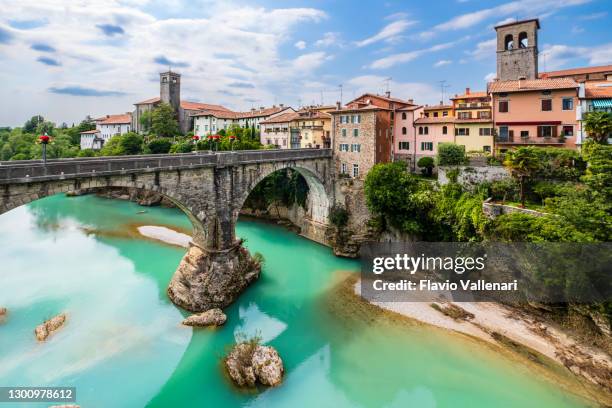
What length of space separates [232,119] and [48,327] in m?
50.8

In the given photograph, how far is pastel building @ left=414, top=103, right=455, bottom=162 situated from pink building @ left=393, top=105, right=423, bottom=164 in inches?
21.2

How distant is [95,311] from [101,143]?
252 ft

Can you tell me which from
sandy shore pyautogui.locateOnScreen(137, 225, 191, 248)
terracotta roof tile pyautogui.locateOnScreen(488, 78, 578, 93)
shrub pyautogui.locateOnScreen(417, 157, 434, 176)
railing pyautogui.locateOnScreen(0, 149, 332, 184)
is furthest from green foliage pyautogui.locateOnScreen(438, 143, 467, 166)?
sandy shore pyautogui.locateOnScreen(137, 225, 191, 248)

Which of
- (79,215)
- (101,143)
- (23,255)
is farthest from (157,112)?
(23,255)

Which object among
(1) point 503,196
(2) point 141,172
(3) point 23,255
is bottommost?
(3) point 23,255

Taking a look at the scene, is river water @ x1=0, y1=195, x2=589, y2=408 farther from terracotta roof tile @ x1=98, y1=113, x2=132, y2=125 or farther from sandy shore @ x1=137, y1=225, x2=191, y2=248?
terracotta roof tile @ x1=98, y1=113, x2=132, y2=125

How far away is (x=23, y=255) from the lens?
28641 mm

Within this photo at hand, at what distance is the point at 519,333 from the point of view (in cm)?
1705

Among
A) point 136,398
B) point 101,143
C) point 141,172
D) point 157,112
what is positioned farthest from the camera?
point 101,143

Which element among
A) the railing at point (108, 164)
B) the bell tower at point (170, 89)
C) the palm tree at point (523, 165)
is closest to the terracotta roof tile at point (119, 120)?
the bell tower at point (170, 89)

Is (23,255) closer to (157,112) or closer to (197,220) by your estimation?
(197,220)

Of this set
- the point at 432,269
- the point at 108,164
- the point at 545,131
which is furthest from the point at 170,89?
the point at 545,131

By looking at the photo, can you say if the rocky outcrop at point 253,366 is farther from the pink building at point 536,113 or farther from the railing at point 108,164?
the pink building at point 536,113

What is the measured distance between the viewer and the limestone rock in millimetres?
14367
